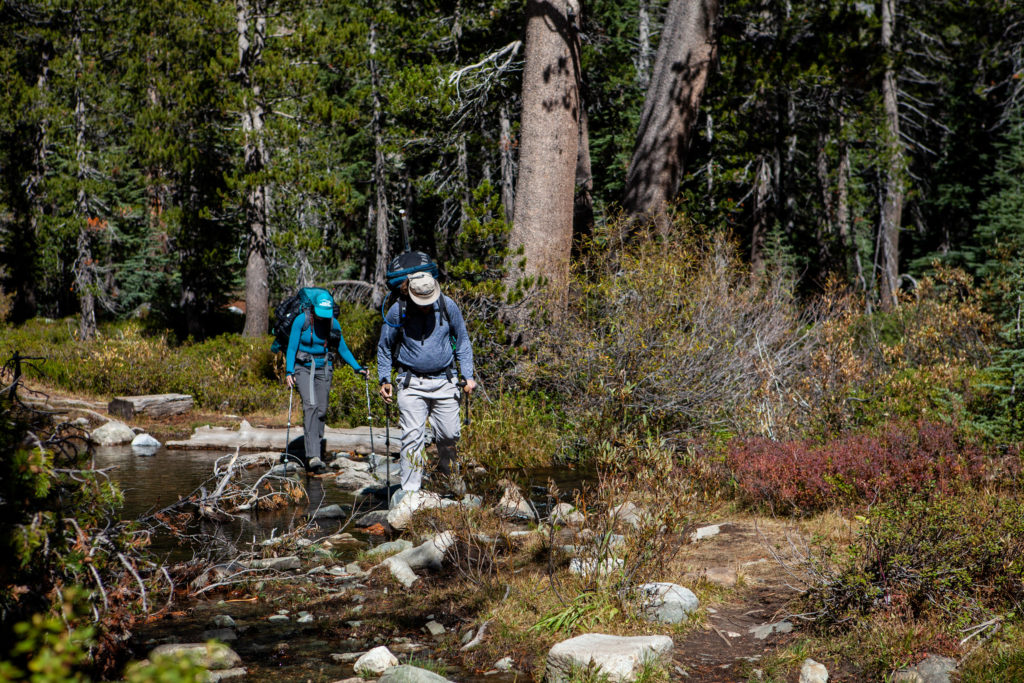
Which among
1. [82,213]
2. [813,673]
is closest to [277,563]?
[813,673]

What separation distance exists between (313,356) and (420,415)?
2538 millimetres

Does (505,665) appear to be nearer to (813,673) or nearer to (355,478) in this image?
(813,673)

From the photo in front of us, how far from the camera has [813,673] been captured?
3883 mm

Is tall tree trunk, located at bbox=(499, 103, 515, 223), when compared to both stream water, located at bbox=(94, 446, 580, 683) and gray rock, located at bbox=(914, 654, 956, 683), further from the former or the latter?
gray rock, located at bbox=(914, 654, 956, 683)

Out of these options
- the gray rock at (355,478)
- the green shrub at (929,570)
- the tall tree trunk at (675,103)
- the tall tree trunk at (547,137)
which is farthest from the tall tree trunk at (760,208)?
the green shrub at (929,570)

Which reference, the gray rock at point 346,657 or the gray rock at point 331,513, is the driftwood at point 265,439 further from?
the gray rock at point 346,657

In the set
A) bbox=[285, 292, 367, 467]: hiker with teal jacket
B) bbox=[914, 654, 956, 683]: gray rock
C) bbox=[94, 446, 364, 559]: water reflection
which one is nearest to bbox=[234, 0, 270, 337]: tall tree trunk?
bbox=[94, 446, 364, 559]: water reflection

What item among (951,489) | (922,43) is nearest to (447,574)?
(951,489)

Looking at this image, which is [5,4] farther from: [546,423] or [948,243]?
[948,243]

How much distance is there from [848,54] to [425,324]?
378 inches

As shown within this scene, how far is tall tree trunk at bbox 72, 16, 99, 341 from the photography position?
21062 mm

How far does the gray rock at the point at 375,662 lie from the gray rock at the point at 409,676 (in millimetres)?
248

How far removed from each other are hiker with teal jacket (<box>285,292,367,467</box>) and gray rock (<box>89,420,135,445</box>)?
422 centimetres

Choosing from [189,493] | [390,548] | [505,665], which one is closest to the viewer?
[505,665]
